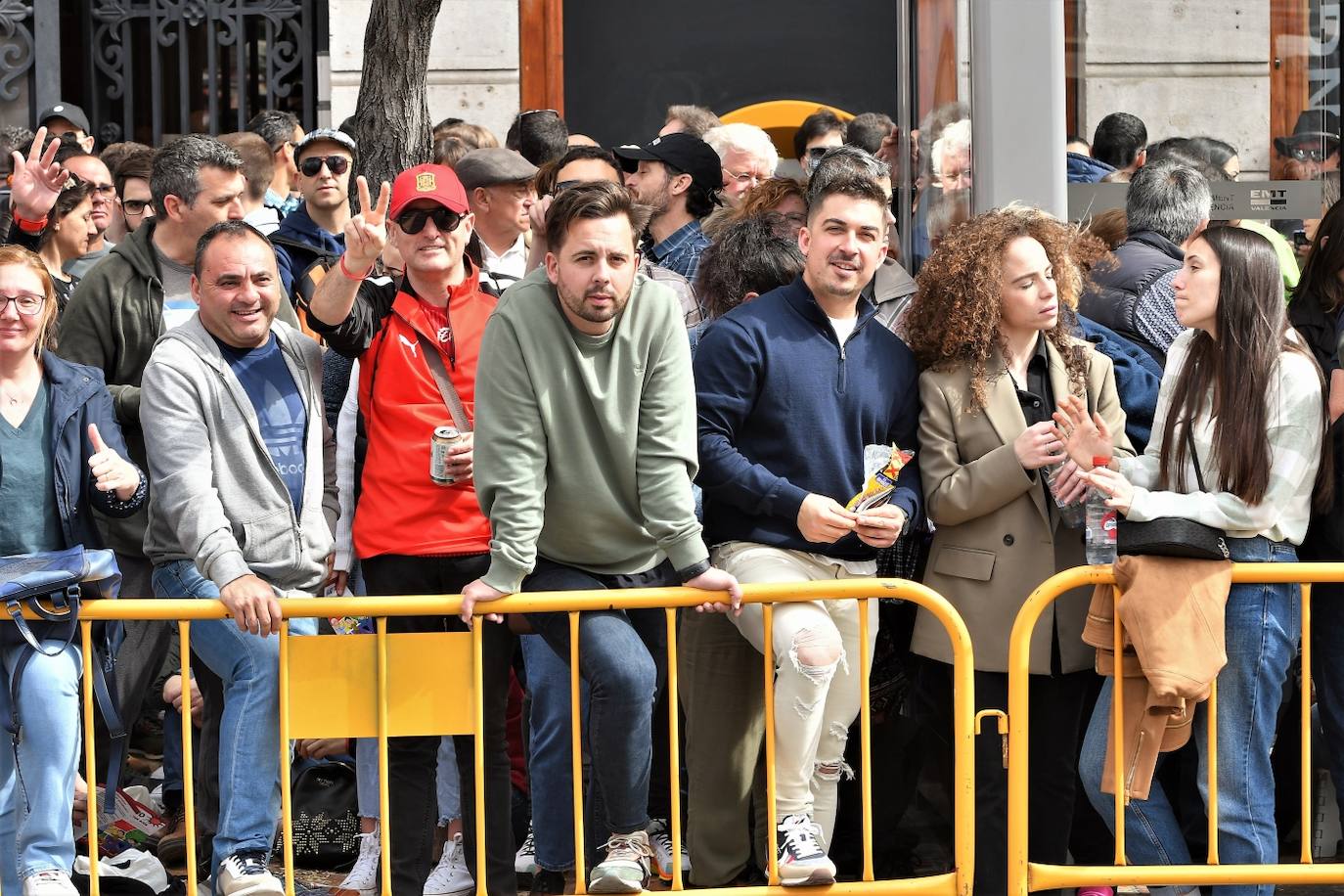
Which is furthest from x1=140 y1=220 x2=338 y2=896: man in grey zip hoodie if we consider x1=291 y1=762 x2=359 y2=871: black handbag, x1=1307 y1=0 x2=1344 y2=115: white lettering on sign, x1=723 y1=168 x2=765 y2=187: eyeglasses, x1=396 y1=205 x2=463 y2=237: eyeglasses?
x1=1307 y1=0 x2=1344 y2=115: white lettering on sign

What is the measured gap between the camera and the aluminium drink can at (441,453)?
5.20 metres

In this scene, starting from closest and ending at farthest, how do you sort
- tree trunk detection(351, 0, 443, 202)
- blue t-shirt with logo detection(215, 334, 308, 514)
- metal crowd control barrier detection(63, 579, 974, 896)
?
metal crowd control barrier detection(63, 579, 974, 896) → blue t-shirt with logo detection(215, 334, 308, 514) → tree trunk detection(351, 0, 443, 202)

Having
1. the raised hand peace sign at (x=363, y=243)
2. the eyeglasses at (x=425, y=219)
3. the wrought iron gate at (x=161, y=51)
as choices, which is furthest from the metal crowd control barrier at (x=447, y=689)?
the wrought iron gate at (x=161, y=51)

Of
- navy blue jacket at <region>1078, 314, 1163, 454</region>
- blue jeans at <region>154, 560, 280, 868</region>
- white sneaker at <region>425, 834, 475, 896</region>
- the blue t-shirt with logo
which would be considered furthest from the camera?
navy blue jacket at <region>1078, 314, 1163, 454</region>

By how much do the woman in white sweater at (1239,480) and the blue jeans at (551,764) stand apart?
154 cm

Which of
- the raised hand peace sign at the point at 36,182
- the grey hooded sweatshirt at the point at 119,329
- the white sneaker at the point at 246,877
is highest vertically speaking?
the raised hand peace sign at the point at 36,182

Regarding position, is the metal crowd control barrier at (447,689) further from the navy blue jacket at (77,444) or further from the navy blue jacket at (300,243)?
the navy blue jacket at (300,243)

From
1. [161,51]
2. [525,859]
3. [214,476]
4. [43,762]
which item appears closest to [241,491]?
[214,476]

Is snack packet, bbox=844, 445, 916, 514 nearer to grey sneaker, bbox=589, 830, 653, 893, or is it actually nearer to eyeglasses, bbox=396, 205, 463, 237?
grey sneaker, bbox=589, 830, 653, 893

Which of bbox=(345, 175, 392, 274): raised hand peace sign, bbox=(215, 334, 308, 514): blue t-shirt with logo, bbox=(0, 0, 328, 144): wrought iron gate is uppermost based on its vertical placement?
bbox=(0, 0, 328, 144): wrought iron gate

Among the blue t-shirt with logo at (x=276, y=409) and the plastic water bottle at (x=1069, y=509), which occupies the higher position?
the blue t-shirt with logo at (x=276, y=409)

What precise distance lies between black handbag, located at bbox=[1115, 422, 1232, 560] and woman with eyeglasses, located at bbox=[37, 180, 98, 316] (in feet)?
13.6

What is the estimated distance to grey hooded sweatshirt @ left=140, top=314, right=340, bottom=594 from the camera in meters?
5.04

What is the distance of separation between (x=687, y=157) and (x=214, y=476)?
2539 millimetres
